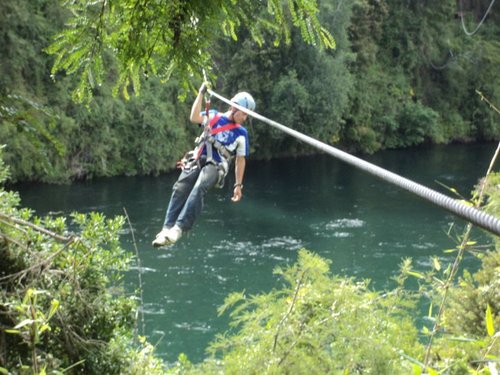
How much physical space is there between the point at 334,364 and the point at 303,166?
21912 mm

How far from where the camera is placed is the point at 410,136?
3434 centimetres

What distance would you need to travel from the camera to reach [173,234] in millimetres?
5199

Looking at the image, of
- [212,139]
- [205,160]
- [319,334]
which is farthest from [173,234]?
[319,334]

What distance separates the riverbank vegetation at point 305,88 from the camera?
2238 cm

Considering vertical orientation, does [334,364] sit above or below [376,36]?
below

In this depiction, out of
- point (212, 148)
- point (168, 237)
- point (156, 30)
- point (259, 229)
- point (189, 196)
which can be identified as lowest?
point (259, 229)

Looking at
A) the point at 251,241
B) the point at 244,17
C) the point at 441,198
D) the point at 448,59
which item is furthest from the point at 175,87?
the point at 441,198

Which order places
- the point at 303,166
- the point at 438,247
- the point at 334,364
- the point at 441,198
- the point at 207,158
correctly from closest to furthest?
the point at 441,198, the point at 207,158, the point at 334,364, the point at 438,247, the point at 303,166

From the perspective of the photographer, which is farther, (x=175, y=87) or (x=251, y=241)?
(x=175, y=87)

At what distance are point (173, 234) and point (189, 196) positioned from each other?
32cm

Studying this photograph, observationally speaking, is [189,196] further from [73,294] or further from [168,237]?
[73,294]

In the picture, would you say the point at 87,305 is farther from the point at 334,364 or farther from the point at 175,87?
the point at 175,87

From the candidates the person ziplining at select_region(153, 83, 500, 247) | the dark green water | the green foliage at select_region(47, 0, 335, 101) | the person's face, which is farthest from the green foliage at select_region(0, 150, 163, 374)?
the dark green water

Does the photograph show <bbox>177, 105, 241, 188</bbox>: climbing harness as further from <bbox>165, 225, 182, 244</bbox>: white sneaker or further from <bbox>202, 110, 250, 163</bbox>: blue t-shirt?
<bbox>165, 225, 182, 244</bbox>: white sneaker
